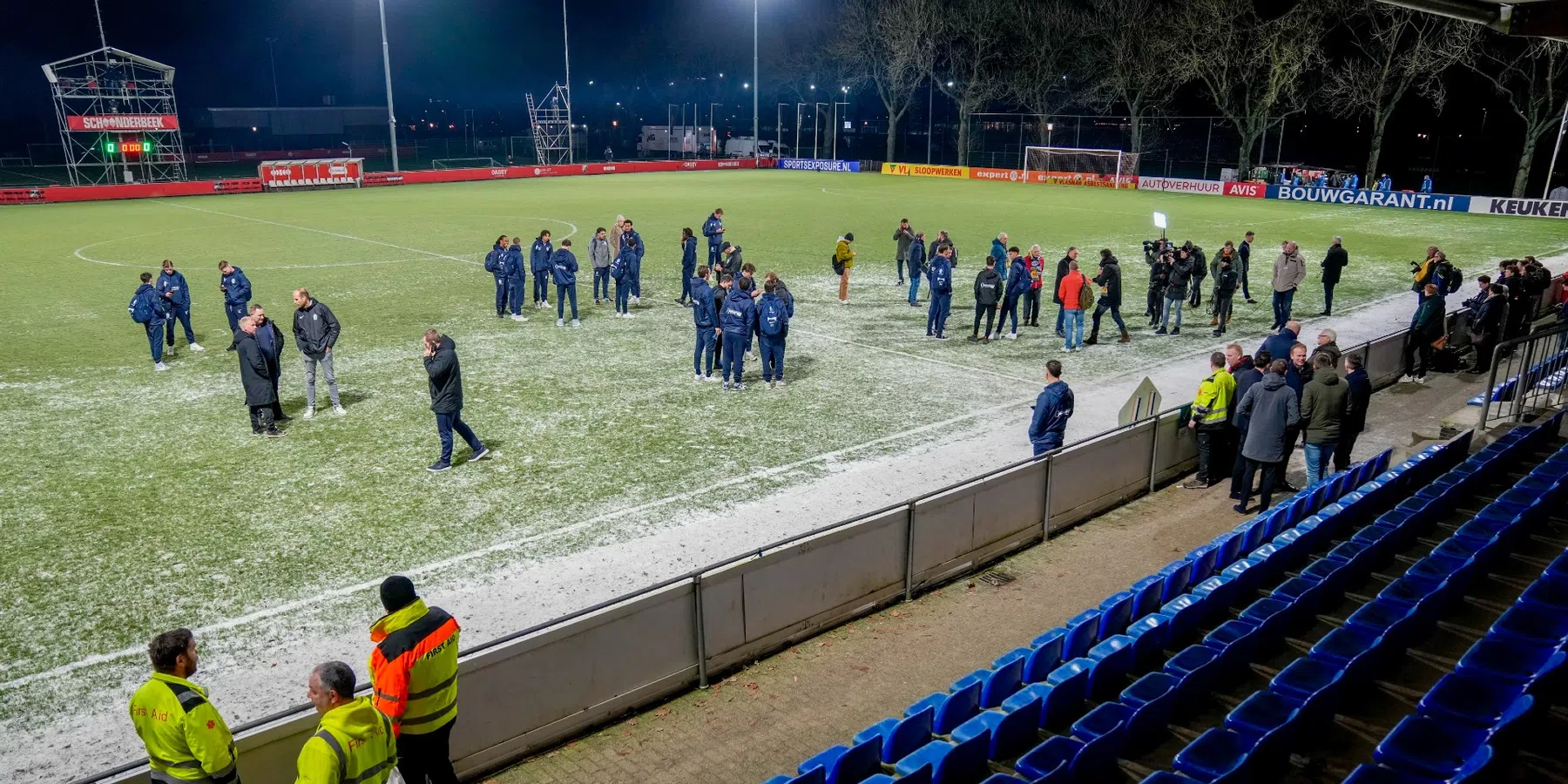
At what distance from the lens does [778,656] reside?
8062mm

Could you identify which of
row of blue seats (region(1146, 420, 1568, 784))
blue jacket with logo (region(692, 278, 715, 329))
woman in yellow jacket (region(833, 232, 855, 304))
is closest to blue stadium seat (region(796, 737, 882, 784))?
row of blue seats (region(1146, 420, 1568, 784))

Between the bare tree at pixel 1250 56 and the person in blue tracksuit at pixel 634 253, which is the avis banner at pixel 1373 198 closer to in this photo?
the bare tree at pixel 1250 56

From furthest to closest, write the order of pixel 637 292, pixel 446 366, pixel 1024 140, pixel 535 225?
pixel 1024 140
pixel 535 225
pixel 637 292
pixel 446 366

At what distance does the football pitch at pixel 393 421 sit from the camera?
9.30 meters

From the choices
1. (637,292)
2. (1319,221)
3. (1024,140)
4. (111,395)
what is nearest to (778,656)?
(111,395)

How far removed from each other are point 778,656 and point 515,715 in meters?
2.25

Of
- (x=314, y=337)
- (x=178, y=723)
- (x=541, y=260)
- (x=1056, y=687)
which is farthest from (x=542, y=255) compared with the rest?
(x=1056, y=687)

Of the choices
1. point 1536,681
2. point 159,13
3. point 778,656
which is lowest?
point 778,656

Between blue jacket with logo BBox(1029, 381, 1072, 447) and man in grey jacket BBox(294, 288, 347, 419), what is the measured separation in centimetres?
922

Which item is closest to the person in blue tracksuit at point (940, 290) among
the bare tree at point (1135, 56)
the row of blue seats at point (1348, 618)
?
the row of blue seats at point (1348, 618)

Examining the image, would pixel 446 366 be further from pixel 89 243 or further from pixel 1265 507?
pixel 89 243

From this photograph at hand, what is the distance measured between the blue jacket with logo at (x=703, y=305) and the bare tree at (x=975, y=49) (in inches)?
2408

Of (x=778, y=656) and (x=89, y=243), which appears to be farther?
(x=89, y=243)

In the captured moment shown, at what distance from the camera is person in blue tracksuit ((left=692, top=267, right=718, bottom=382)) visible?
1569cm
